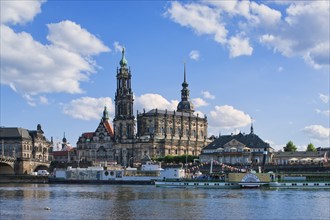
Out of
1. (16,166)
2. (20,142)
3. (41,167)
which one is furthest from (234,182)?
(20,142)

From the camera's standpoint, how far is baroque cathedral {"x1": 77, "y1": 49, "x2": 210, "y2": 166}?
17788 centimetres

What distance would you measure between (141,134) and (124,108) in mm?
10329

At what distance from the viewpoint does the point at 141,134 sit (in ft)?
600

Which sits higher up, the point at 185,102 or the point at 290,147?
the point at 185,102

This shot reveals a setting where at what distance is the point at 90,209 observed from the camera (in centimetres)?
5781

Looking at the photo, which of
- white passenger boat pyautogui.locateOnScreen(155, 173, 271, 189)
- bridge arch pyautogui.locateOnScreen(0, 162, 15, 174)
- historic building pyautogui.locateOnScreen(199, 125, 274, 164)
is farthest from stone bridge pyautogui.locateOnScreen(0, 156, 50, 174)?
white passenger boat pyautogui.locateOnScreen(155, 173, 271, 189)

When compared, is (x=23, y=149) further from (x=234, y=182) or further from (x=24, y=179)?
(x=234, y=182)

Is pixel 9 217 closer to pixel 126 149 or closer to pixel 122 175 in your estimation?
pixel 122 175

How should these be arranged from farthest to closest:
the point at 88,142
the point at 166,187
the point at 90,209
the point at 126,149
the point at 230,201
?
the point at 88,142 → the point at 126,149 → the point at 166,187 → the point at 230,201 → the point at 90,209

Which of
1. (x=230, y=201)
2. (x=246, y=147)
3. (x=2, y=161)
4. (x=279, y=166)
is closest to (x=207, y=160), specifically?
(x=246, y=147)

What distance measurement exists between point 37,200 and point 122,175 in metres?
56.8

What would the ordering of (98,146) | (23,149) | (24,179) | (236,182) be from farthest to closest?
(98,146)
(23,149)
(24,179)
(236,182)

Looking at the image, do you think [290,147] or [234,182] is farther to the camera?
[290,147]

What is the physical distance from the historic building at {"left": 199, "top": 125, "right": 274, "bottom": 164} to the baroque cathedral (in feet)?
74.6
